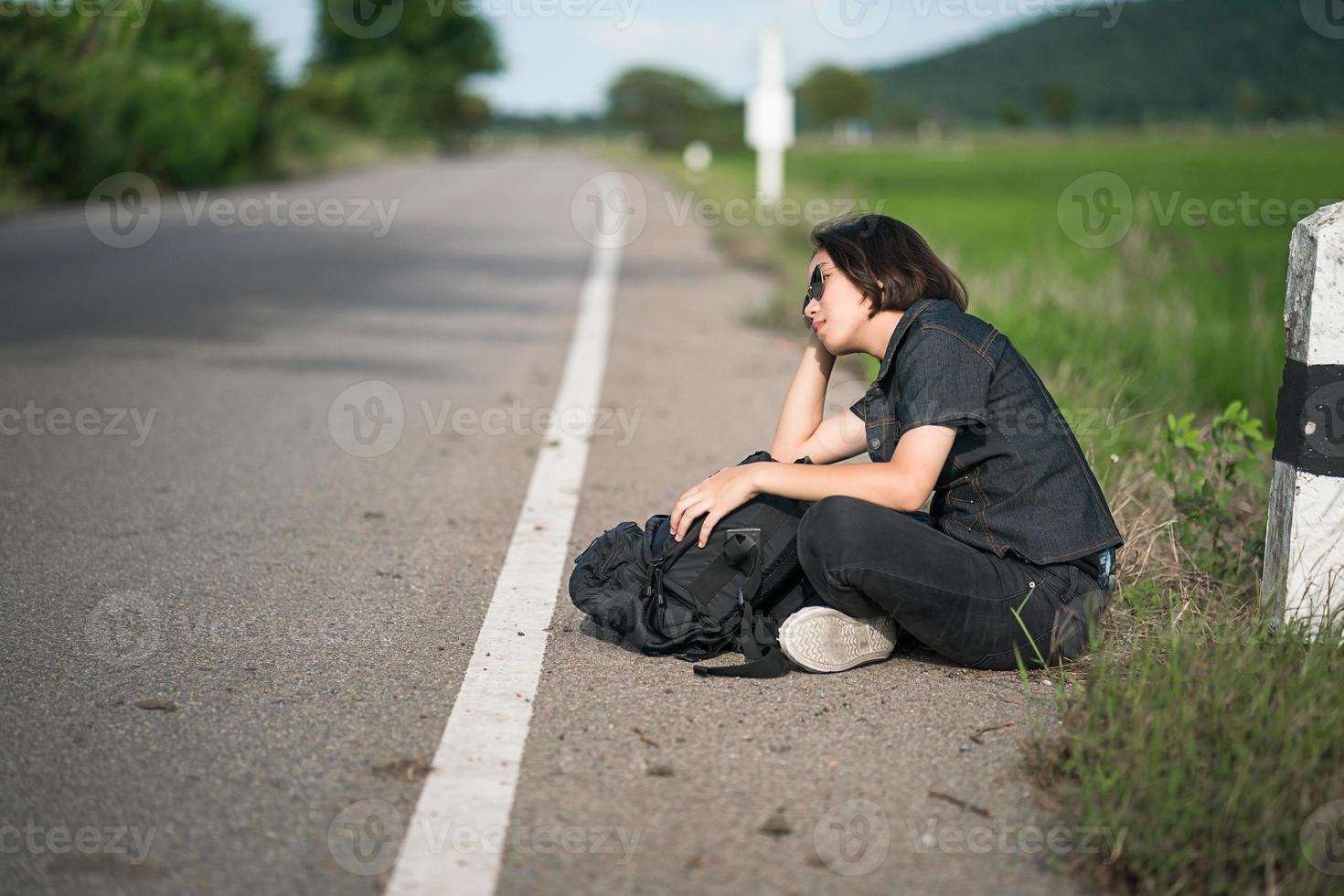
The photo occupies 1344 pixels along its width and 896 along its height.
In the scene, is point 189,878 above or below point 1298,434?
below

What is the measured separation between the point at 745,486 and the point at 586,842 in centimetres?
111

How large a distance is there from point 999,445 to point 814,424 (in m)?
0.68

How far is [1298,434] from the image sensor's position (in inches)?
118

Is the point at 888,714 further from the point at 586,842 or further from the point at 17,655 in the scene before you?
the point at 17,655

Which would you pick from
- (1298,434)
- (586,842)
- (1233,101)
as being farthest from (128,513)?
(1233,101)

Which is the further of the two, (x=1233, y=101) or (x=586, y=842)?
(x=1233, y=101)

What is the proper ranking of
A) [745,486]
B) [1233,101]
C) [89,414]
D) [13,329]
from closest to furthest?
1. [745,486]
2. [89,414]
3. [13,329]
4. [1233,101]
